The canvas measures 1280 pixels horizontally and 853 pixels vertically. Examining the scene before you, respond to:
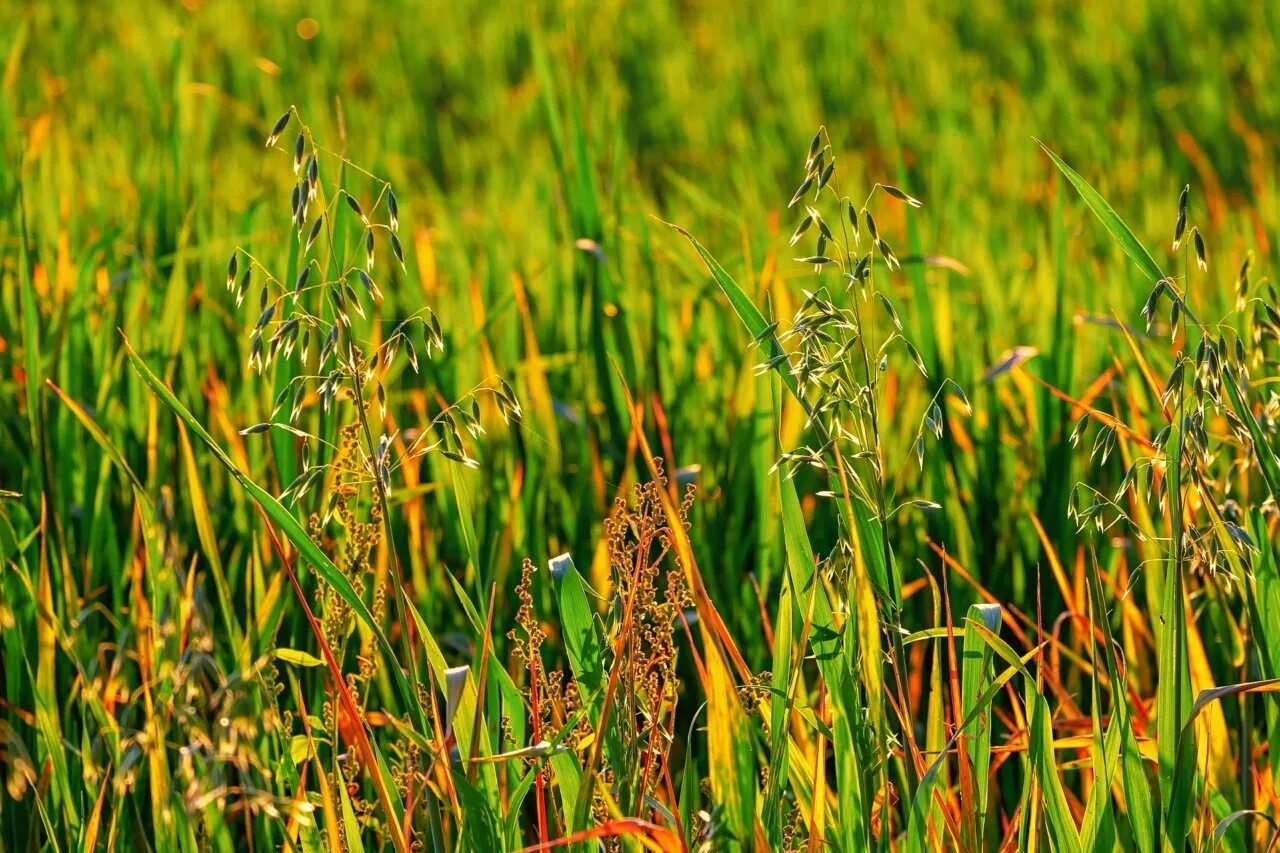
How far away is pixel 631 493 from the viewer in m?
1.24

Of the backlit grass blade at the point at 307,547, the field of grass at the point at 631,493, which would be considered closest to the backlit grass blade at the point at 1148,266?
the field of grass at the point at 631,493

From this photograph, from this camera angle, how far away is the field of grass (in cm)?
87

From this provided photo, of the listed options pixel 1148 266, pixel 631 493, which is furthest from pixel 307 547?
pixel 1148 266

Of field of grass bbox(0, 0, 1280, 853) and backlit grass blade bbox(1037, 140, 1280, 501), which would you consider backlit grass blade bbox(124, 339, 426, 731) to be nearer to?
field of grass bbox(0, 0, 1280, 853)

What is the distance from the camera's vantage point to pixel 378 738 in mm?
1326

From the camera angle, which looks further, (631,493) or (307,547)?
(631,493)

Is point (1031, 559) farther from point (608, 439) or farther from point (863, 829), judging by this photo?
point (863, 829)

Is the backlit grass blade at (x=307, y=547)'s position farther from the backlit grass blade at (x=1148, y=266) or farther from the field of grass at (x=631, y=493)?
the backlit grass blade at (x=1148, y=266)

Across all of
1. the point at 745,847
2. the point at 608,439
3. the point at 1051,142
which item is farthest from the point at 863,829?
the point at 1051,142

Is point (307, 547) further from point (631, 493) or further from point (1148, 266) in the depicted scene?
point (1148, 266)

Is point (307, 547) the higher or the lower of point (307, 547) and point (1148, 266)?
the lower

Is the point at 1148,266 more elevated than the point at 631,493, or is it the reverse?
the point at 1148,266

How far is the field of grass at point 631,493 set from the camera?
87cm

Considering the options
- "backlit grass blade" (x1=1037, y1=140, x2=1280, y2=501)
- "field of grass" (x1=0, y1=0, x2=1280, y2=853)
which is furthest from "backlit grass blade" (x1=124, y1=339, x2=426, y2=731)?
"backlit grass blade" (x1=1037, y1=140, x2=1280, y2=501)
